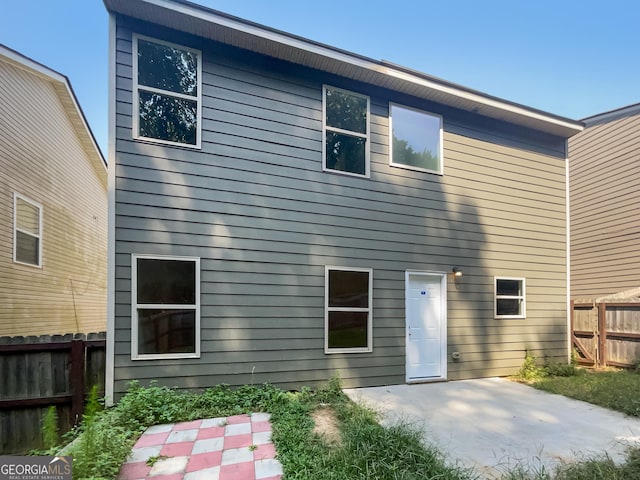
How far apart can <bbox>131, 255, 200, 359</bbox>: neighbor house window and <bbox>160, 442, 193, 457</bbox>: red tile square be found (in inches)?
49.3

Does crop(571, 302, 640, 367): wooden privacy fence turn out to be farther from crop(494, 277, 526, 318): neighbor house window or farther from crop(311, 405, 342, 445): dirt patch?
crop(311, 405, 342, 445): dirt patch

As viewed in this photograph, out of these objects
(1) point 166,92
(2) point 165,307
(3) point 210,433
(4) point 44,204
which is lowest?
(3) point 210,433

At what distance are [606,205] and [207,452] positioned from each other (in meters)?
11.2

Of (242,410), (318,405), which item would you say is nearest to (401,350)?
(318,405)

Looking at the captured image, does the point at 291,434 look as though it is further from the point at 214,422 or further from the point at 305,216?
the point at 305,216

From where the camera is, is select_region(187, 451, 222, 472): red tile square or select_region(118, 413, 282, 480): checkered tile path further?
select_region(187, 451, 222, 472): red tile square

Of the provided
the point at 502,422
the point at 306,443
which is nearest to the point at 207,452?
the point at 306,443

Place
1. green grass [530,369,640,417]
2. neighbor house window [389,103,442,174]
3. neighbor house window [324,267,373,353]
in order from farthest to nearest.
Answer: neighbor house window [389,103,442,174] < neighbor house window [324,267,373,353] < green grass [530,369,640,417]

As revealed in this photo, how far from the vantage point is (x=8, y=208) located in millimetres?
6379

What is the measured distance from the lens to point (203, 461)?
2988mm

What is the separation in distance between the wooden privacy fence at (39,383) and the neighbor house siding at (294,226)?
1.40 ft

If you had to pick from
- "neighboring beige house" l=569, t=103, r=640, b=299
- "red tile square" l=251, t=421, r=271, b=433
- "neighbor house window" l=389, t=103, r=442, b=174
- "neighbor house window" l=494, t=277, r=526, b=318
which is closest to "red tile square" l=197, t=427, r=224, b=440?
"red tile square" l=251, t=421, r=271, b=433

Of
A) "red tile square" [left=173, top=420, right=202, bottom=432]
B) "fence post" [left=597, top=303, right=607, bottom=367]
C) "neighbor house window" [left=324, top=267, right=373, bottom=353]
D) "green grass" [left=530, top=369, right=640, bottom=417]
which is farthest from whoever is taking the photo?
"fence post" [left=597, top=303, right=607, bottom=367]

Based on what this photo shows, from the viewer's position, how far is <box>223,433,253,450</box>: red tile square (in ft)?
10.7
